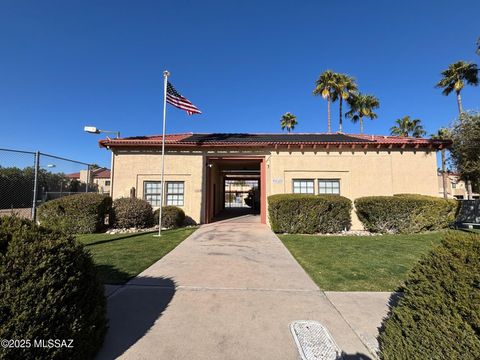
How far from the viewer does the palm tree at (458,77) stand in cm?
2328

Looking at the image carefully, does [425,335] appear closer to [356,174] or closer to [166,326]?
[166,326]

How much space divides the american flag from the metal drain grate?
33.5ft

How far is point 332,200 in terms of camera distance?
1145 centimetres

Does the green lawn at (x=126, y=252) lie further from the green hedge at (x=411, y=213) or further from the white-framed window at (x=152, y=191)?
the green hedge at (x=411, y=213)

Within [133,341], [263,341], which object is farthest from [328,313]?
[133,341]

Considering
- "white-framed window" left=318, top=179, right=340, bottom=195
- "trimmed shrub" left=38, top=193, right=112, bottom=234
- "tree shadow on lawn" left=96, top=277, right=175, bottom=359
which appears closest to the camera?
"tree shadow on lawn" left=96, top=277, right=175, bottom=359

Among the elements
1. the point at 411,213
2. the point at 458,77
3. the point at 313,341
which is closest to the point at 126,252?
the point at 313,341

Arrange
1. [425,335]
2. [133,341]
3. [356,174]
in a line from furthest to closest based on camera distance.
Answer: [356,174], [133,341], [425,335]

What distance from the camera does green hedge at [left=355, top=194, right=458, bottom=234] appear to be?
11.1 m

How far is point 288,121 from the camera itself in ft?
137

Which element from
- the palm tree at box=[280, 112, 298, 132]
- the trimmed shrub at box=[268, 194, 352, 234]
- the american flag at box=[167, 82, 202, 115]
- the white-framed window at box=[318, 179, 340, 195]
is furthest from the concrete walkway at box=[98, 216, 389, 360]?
the palm tree at box=[280, 112, 298, 132]

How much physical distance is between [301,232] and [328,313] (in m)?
7.67

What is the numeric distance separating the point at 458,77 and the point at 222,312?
109ft

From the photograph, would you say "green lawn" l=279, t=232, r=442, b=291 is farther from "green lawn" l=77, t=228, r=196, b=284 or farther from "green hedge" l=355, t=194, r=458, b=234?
"green lawn" l=77, t=228, r=196, b=284
